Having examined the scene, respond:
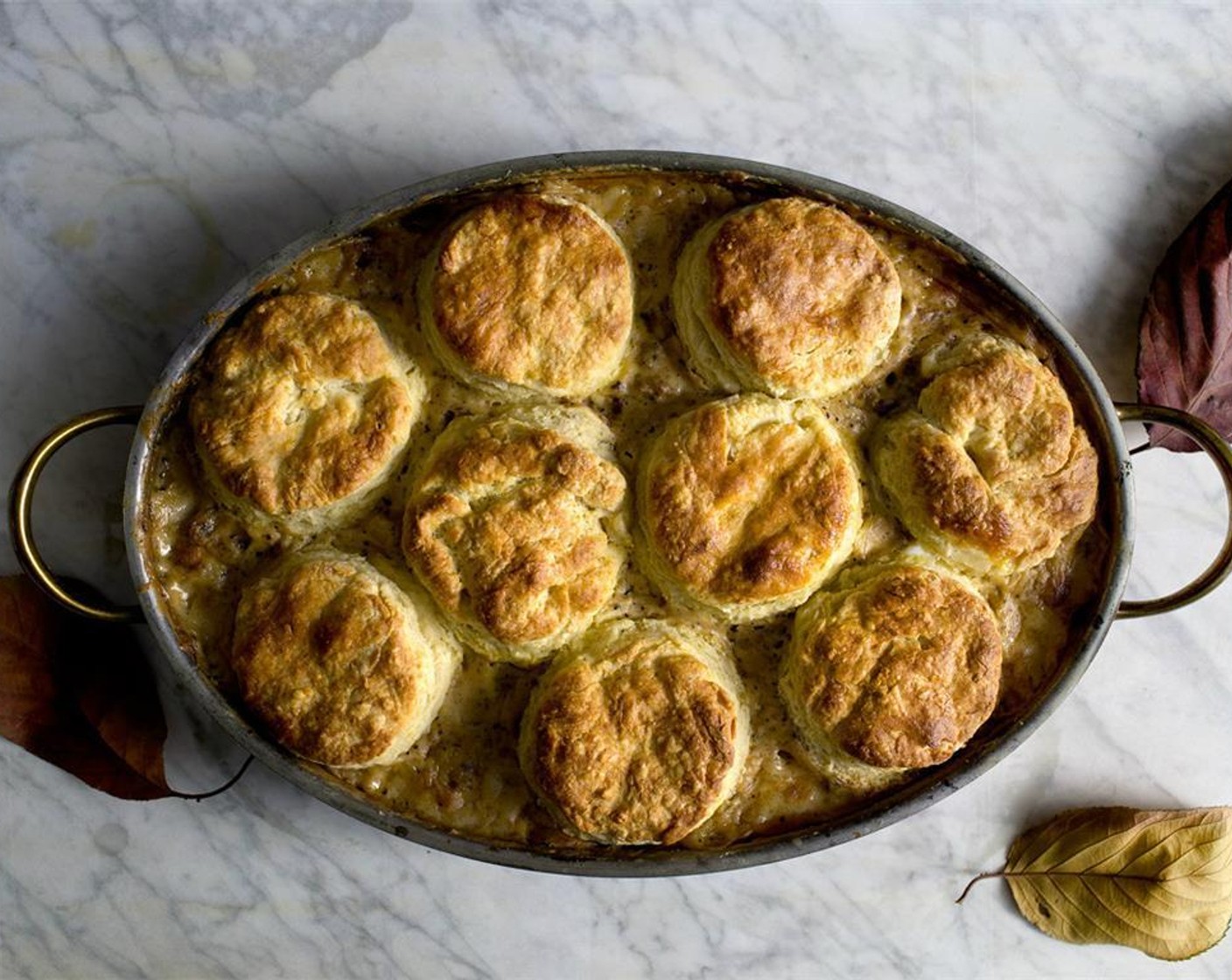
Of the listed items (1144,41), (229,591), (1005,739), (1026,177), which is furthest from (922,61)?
(229,591)

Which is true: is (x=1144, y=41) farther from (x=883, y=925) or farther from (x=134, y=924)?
(x=134, y=924)

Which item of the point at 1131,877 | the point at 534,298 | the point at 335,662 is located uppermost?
the point at 534,298

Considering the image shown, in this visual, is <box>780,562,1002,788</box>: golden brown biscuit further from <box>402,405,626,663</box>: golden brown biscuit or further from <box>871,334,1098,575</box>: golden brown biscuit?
<box>402,405,626,663</box>: golden brown biscuit

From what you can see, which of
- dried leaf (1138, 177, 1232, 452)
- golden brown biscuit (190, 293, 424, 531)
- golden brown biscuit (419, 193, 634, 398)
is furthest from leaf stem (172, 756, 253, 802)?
dried leaf (1138, 177, 1232, 452)

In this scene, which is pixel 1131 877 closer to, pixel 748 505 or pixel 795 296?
pixel 748 505

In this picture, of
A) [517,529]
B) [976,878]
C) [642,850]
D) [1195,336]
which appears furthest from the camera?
[976,878]

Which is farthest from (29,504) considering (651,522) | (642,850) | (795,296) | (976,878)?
(976,878)
